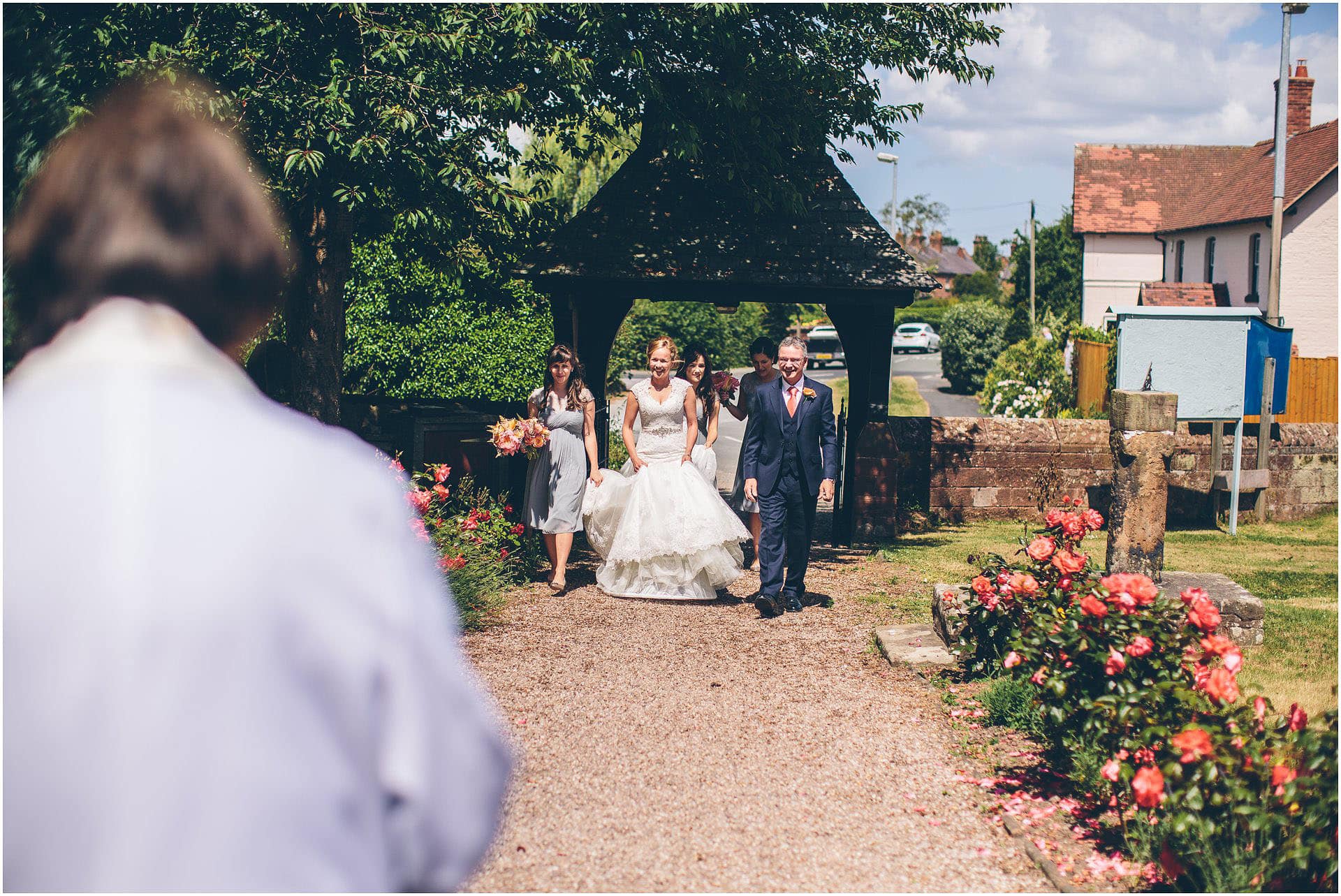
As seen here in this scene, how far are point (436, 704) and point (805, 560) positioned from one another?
24.3 ft

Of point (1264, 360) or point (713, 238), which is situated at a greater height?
point (713, 238)

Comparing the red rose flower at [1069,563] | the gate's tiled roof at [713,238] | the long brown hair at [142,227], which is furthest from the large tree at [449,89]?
the red rose flower at [1069,563]

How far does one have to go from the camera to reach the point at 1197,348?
11539mm

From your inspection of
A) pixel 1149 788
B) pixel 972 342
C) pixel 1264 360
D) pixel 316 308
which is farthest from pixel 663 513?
pixel 972 342

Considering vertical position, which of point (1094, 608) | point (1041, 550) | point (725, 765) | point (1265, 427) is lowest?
point (725, 765)

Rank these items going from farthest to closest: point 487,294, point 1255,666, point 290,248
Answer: point 487,294 → point 290,248 → point 1255,666

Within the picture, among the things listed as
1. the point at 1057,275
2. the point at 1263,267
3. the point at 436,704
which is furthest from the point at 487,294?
the point at 1057,275

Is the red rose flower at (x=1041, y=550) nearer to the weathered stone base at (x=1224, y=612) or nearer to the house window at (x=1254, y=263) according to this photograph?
the weathered stone base at (x=1224, y=612)

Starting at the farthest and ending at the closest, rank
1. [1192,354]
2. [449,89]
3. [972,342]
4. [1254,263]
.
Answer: [972,342] → [1254,263] → [1192,354] → [449,89]

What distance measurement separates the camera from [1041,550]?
18.5 feet

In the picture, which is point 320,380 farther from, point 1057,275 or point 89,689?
point 1057,275

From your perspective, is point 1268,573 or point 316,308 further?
point 1268,573

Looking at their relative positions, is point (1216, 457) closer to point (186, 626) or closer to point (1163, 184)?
point (186, 626)

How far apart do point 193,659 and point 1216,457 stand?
13590 millimetres
